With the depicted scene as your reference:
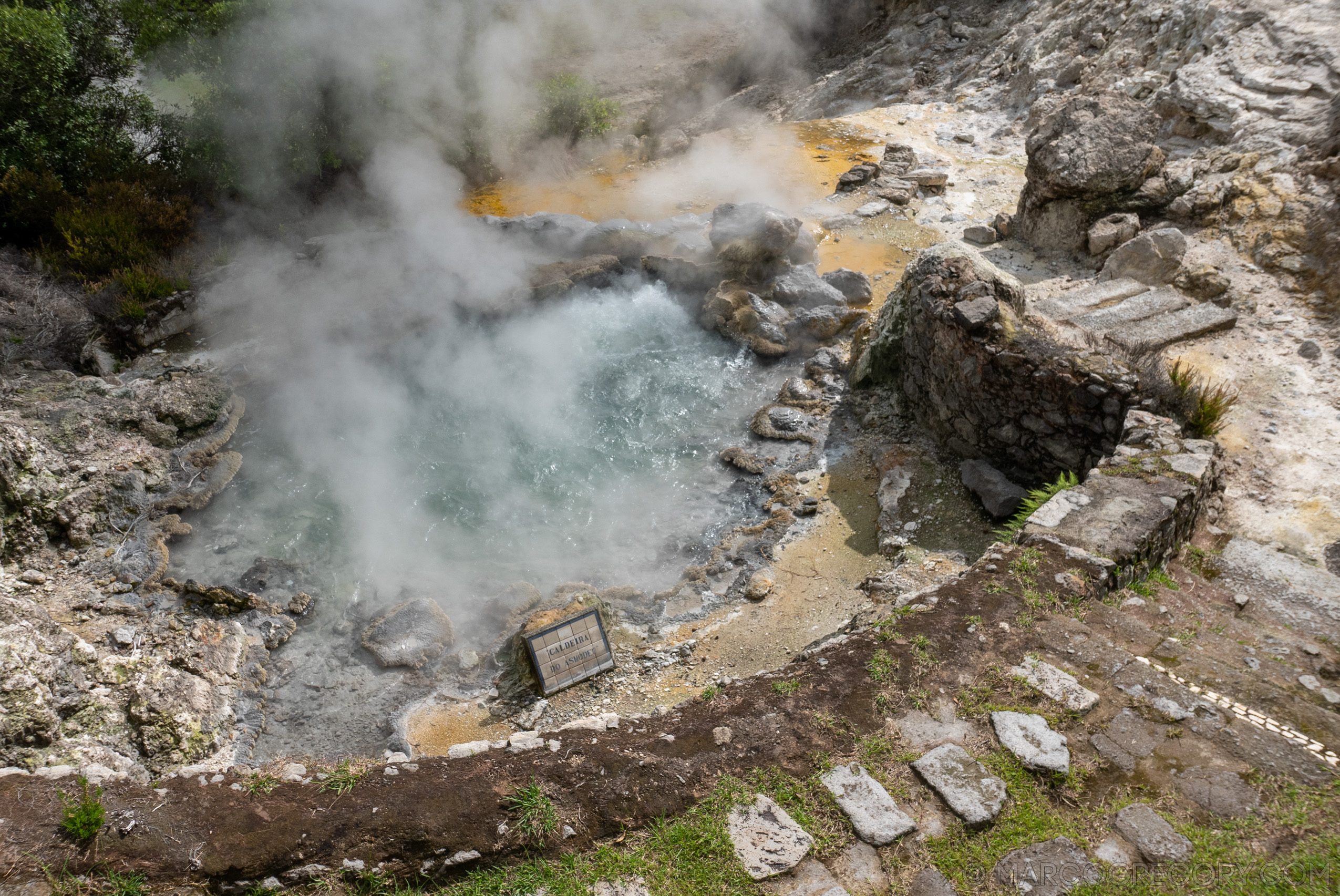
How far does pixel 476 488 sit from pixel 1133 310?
6444 millimetres

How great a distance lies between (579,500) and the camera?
23.1 ft

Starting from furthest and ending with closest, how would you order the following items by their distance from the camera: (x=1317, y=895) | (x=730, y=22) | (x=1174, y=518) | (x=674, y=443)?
(x=730, y=22)
(x=674, y=443)
(x=1174, y=518)
(x=1317, y=895)

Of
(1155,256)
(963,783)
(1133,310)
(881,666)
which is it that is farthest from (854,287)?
(963,783)

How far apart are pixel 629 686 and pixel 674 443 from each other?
3089mm

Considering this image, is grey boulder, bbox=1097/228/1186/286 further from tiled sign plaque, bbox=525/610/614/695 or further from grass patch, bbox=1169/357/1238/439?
tiled sign plaque, bbox=525/610/614/695

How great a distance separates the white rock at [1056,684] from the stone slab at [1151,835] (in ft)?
1.63

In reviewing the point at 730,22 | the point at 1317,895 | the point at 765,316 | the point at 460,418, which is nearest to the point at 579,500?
the point at 460,418

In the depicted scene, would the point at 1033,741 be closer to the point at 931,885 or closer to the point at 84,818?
the point at 931,885

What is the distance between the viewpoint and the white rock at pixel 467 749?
3412 mm

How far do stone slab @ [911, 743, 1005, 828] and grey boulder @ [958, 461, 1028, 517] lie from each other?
3135mm

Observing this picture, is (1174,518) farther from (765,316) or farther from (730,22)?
(730,22)

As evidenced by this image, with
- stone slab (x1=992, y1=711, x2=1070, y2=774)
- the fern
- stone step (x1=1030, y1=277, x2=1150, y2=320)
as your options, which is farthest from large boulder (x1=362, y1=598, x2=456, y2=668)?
stone step (x1=1030, y1=277, x2=1150, y2=320)

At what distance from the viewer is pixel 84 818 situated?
2.86m

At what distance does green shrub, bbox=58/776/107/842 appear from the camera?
2.85m
